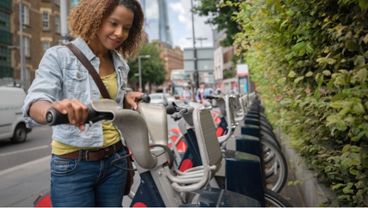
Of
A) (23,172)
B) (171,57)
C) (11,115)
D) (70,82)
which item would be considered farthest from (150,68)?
(171,57)

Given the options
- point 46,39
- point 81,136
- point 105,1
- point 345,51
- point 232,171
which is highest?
point 46,39

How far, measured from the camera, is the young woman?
1.99 meters

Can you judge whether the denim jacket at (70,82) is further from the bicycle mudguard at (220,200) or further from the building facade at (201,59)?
the building facade at (201,59)

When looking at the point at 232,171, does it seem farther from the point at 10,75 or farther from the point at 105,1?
the point at 10,75

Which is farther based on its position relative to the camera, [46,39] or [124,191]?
[46,39]

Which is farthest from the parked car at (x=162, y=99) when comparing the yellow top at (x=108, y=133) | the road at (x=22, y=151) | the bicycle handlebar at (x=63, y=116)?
the road at (x=22, y=151)

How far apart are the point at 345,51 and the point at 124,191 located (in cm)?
139

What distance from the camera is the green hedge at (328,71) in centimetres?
193

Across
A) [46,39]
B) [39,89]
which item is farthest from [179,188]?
[46,39]

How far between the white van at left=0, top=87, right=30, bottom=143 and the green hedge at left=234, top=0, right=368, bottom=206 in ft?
30.6

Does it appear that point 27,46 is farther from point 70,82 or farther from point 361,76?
point 361,76

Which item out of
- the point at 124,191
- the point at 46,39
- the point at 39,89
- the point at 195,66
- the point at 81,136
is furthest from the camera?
the point at 46,39

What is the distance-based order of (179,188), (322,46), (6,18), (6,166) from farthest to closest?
(6,18)
(6,166)
(322,46)
(179,188)

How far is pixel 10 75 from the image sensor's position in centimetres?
3228
